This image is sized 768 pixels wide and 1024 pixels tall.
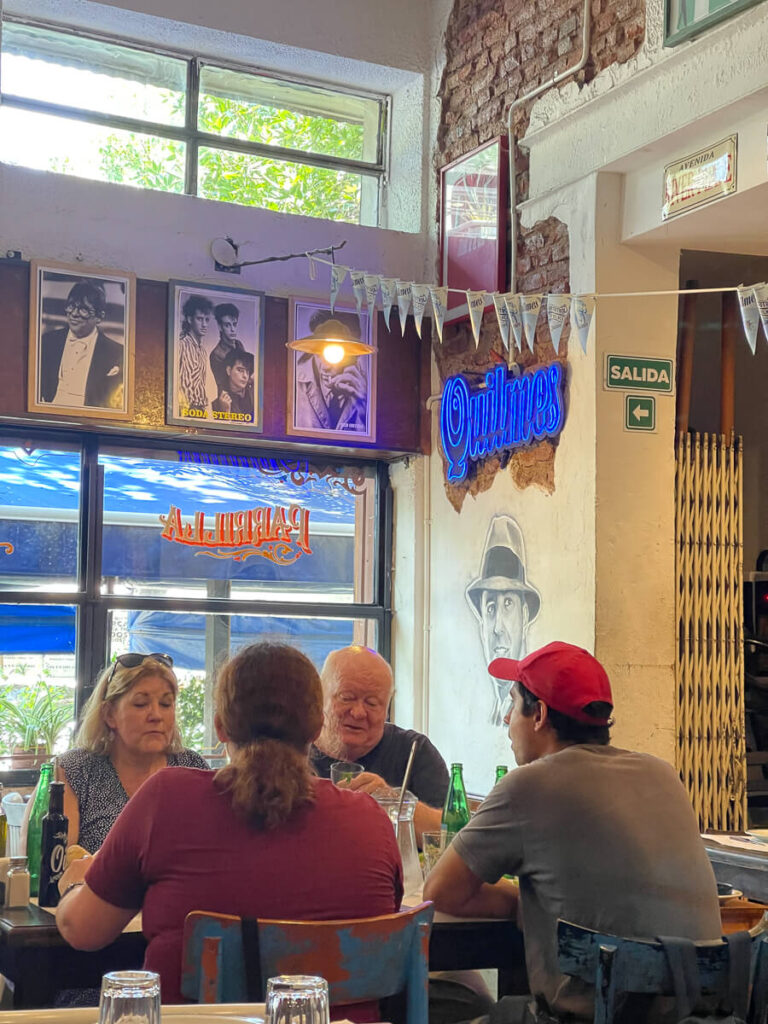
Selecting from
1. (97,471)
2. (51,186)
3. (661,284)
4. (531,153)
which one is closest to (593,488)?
(661,284)

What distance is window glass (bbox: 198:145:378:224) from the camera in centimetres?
701

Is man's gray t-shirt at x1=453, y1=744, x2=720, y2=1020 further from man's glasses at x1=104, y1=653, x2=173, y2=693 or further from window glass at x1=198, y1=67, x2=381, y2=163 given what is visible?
window glass at x1=198, y1=67, x2=381, y2=163

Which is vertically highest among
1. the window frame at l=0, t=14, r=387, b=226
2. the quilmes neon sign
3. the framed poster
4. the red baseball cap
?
the window frame at l=0, t=14, r=387, b=226

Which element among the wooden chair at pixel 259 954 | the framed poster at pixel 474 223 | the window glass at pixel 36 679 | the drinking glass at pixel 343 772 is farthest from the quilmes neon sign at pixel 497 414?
the wooden chair at pixel 259 954

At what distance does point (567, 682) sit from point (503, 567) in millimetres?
3507

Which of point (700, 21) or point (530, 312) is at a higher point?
point (700, 21)

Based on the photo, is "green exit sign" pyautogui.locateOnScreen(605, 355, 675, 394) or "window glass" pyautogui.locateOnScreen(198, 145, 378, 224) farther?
"window glass" pyautogui.locateOnScreen(198, 145, 378, 224)

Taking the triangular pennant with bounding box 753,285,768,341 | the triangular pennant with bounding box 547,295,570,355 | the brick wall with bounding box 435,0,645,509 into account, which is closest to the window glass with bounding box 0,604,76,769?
the brick wall with bounding box 435,0,645,509

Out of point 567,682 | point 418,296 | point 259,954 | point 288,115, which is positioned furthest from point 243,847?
point 288,115

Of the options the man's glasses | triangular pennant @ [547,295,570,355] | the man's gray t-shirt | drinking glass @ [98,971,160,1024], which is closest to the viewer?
drinking glass @ [98,971,160,1024]

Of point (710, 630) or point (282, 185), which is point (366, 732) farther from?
point (282, 185)

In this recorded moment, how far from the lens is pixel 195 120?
7008 mm

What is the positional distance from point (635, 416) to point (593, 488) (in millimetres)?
399

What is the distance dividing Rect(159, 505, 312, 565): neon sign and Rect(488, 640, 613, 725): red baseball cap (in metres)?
4.06
